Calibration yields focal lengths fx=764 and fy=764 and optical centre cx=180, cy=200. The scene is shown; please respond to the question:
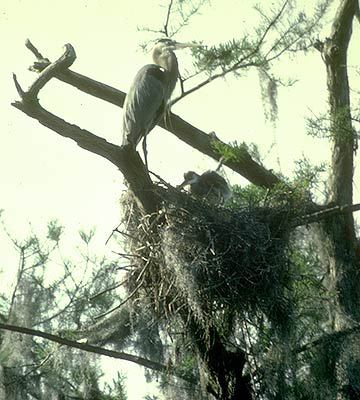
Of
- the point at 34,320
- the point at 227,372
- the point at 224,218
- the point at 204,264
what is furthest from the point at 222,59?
the point at 34,320

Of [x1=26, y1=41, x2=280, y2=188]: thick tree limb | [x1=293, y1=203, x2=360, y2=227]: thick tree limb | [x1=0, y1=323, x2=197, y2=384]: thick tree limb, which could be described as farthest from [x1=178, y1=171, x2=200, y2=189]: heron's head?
[x1=0, y1=323, x2=197, y2=384]: thick tree limb

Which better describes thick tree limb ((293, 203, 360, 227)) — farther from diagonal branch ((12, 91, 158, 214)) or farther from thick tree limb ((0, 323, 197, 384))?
thick tree limb ((0, 323, 197, 384))

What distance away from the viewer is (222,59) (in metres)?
5.34

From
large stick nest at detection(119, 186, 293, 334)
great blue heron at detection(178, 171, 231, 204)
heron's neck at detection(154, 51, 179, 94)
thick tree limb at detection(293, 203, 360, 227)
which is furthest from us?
heron's neck at detection(154, 51, 179, 94)

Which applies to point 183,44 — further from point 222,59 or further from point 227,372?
point 227,372

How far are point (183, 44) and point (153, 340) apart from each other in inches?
96.5

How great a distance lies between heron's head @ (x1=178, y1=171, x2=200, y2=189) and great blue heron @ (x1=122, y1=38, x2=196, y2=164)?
0.39 m

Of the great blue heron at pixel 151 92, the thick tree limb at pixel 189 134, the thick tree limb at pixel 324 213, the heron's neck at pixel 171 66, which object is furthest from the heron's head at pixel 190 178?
the thick tree limb at pixel 324 213

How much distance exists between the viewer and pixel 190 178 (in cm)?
564

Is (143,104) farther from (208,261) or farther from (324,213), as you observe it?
(208,261)

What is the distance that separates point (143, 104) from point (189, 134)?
1.34 feet

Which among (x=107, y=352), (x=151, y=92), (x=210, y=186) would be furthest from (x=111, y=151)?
(x=151, y=92)

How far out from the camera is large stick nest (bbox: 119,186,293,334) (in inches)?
161

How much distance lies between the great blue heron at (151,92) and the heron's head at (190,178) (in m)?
0.39
